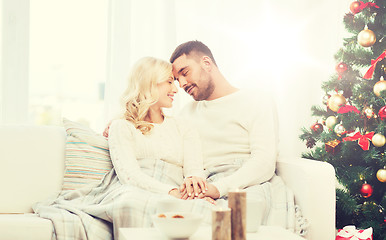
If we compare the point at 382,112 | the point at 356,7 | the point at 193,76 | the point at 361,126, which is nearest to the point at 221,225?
the point at 193,76

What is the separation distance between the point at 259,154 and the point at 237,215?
1.17 m

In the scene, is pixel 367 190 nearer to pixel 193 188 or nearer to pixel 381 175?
pixel 381 175

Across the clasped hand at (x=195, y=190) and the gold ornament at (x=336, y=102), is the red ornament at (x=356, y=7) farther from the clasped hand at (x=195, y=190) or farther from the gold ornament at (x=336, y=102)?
the clasped hand at (x=195, y=190)

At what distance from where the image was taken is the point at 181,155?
7.73ft

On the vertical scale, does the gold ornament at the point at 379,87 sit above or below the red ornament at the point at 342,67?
below

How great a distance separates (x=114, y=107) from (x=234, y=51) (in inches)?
34.2

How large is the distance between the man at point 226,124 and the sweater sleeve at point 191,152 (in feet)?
0.24

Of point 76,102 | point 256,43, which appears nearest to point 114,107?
point 76,102

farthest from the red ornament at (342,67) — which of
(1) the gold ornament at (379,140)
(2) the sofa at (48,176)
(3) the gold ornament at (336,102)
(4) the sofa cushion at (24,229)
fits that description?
(4) the sofa cushion at (24,229)

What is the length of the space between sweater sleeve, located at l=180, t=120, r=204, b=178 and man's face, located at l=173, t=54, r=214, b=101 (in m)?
0.20

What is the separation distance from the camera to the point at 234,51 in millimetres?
3318

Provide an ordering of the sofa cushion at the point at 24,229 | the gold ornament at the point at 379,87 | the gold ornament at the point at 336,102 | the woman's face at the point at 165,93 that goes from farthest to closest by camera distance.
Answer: the gold ornament at the point at 336,102 < the gold ornament at the point at 379,87 < the woman's face at the point at 165,93 < the sofa cushion at the point at 24,229

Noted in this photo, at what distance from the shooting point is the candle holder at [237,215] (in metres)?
1.15

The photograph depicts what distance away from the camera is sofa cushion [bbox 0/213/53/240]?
1802 mm
